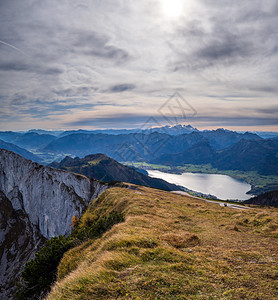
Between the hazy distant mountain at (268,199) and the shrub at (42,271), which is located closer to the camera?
the shrub at (42,271)

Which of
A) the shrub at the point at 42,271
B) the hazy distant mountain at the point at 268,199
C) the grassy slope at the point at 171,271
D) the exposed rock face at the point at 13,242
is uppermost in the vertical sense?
the grassy slope at the point at 171,271


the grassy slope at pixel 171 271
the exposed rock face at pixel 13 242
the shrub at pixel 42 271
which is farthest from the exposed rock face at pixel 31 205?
the grassy slope at pixel 171 271

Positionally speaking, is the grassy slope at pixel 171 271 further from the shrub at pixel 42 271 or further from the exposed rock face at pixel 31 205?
the exposed rock face at pixel 31 205

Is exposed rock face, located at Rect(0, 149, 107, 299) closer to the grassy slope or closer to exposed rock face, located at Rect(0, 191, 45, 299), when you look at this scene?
exposed rock face, located at Rect(0, 191, 45, 299)

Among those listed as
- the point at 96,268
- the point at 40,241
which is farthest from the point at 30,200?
the point at 96,268

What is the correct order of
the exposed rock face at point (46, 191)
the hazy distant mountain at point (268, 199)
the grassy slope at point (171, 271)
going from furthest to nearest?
the hazy distant mountain at point (268, 199) < the exposed rock face at point (46, 191) < the grassy slope at point (171, 271)

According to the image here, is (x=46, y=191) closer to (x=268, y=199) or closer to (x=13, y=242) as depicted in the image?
(x=13, y=242)

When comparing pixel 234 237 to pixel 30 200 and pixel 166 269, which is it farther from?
pixel 30 200

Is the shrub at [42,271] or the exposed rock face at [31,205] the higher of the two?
the shrub at [42,271]
